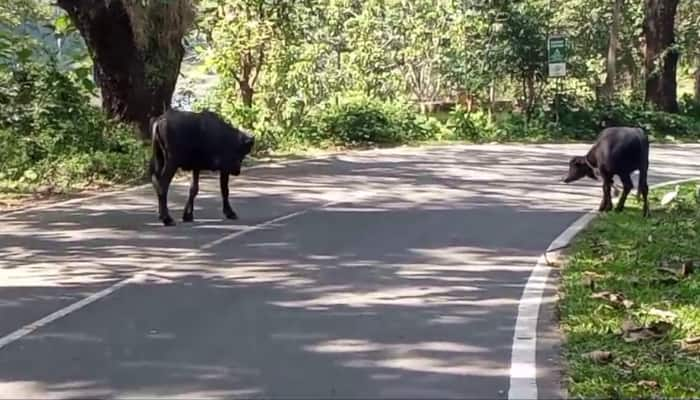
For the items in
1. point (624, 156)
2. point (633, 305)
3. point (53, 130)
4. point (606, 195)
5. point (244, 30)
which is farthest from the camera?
point (244, 30)

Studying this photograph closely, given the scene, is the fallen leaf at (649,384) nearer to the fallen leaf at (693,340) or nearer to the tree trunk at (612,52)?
the fallen leaf at (693,340)

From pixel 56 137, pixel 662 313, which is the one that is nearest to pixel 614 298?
pixel 662 313

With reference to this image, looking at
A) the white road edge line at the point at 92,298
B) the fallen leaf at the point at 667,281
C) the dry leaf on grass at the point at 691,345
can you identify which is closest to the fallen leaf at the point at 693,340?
the dry leaf on grass at the point at 691,345

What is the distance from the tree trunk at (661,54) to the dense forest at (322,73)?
0.05 m

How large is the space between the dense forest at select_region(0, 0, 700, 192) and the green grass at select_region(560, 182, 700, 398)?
33.1 ft

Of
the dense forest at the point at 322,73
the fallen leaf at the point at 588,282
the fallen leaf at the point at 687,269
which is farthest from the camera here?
the dense forest at the point at 322,73

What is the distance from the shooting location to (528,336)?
746cm

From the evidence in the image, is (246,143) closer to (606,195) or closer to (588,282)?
(606,195)

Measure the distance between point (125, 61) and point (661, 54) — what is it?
20653 mm

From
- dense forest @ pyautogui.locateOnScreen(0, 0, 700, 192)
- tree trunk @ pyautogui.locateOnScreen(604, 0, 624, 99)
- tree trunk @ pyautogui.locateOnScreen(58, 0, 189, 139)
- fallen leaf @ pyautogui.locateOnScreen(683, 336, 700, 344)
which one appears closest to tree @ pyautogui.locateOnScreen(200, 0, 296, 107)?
dense forest @ pyautogui.locateOnScreen(0, 0, 700, 192)

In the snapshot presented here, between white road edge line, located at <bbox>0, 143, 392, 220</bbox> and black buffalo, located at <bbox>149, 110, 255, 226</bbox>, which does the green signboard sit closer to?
white road edge line, located at <bbox>0, 143, 392, 220</bbox>

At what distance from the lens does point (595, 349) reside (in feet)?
23.1

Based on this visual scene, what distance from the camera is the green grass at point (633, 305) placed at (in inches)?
247

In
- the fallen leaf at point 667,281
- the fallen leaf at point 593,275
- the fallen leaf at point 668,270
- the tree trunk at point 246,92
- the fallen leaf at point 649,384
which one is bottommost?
the fallen leaf at point 649,384
